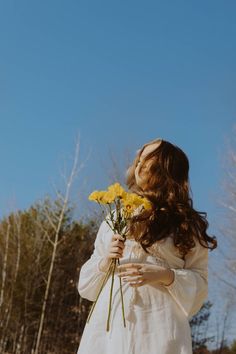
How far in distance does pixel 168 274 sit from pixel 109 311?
0.18 metres

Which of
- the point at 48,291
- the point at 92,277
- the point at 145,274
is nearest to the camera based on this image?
the point at 145,274

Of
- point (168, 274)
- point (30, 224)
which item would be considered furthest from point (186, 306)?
point (30, 224)

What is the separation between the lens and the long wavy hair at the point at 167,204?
4.74 feet

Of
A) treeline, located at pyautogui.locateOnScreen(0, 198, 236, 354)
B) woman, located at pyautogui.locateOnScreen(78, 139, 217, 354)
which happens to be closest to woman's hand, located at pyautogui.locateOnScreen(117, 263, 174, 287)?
woman, located at pyautogui.locateOnScreen(78, 139, 217, 354)

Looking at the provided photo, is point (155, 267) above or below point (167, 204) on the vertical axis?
below

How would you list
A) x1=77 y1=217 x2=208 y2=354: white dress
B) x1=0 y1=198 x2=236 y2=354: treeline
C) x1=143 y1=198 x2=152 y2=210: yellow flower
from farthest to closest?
x1=0 y1=198 x2=236 y2=354: treeline → x1=143 y1=198 x2=152 y2=210: yellow flower → x1=77 y1=217 x2=208 y2=354: white dress

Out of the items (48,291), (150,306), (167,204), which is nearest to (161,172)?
(167,204)

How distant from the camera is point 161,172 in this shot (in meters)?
1.54

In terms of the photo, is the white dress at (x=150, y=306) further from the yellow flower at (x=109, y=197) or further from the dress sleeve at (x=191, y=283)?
the yellow flower at (x=109, y=197)

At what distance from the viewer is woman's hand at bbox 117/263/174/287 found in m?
1.34

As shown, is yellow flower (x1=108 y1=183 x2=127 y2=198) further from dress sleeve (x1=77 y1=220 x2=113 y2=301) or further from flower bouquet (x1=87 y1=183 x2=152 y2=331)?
dress sleeve (x1=77 y1=220 x2=113 y2=301)

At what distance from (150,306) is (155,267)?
104mm

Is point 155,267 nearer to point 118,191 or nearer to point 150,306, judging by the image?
point 150,306

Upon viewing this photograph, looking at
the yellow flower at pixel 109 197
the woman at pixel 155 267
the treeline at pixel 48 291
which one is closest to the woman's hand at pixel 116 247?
the woman at pixel 155 267
